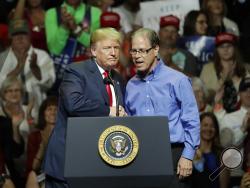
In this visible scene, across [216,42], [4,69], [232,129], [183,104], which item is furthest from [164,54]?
[183,104]

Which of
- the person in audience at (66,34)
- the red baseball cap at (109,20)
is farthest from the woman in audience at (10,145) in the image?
the red baseball cap at (109,20)

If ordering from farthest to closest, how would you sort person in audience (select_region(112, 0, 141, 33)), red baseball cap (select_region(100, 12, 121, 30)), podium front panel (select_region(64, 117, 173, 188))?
1. person in audience (select_region(112, 0, 141, 33))
2. red baseball cap (select_region(100, 12, 121, 30))
3. podium front panel (select_region(64, 117, 173, 188))

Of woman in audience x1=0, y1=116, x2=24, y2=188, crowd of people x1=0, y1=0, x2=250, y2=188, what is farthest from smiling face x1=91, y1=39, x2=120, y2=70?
woman in audience x1=0, y1=116, x2=24, y2=188

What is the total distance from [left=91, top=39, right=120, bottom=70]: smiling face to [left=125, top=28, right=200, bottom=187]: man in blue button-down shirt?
0.40 feet

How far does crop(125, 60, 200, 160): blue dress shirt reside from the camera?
343cm

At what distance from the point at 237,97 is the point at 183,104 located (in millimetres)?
2508

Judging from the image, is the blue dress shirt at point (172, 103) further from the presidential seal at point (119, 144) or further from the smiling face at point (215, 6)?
the smiling face at point (215, 6)

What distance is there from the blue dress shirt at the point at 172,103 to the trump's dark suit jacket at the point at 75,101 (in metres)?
0.16

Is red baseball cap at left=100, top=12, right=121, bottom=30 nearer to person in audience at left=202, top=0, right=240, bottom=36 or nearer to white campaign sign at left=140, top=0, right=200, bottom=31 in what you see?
white campaign sign at left=140, top=0, right=200, bottom=31

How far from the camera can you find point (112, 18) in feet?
19.4

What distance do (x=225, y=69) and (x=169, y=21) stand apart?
2.13ft

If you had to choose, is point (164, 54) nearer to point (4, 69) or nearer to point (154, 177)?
point (4, 69)

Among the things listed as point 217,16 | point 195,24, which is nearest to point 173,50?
point 195,24

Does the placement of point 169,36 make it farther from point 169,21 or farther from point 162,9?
point 162,9
